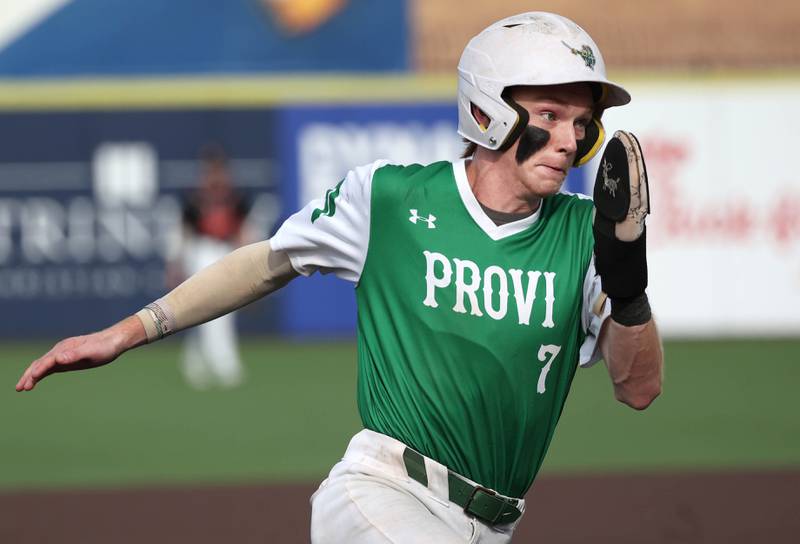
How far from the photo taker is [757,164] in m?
20.3

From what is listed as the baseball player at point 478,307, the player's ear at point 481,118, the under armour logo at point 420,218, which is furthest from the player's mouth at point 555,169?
the under armour logo at point 420,218

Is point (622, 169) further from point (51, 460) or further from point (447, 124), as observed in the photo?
point (447, 124)

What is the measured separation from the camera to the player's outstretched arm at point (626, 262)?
4148 mm

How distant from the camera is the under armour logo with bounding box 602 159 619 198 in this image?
4172 millimetres

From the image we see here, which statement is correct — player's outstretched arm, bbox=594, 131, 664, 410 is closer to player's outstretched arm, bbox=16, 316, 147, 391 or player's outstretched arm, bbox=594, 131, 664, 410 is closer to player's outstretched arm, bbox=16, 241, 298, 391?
player's outstretched arm, bbox=16, 241, 298, 391

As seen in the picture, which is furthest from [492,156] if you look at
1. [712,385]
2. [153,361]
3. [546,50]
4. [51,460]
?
[153,361]

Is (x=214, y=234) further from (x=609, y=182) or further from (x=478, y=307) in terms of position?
(x=609, y=182)

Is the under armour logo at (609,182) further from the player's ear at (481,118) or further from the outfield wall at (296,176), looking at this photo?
the outfield wall at (296,176)

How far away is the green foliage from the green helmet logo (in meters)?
6.44

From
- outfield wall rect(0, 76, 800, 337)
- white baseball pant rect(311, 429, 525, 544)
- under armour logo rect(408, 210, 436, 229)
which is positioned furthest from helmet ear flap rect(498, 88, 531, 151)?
outfield wall rect(0, 76, 800, 337)

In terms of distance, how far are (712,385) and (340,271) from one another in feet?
37.2

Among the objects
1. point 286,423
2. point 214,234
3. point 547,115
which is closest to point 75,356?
point 547,115

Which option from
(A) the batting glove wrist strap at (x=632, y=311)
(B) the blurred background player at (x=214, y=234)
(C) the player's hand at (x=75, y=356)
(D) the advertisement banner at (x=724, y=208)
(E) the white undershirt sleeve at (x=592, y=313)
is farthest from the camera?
(D) the advertisement banner at (x=724, y=208)

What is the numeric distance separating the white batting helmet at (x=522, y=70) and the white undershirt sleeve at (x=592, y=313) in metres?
0.45
